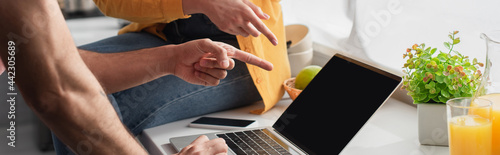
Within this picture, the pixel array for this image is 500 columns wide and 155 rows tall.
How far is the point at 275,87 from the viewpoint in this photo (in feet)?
4.68

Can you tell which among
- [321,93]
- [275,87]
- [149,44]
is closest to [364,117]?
[321,93]

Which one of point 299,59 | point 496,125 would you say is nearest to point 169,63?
point 299,59

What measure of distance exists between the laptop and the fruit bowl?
16 cm

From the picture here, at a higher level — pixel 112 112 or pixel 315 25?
pixel 112 112

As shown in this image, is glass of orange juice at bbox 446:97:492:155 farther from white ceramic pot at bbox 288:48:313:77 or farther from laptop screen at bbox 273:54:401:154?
white ceramic pot at bbox 288:48:313:77

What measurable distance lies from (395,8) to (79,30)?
1675 millimetres

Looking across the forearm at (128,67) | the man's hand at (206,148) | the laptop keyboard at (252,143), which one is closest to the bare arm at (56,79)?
the man's hand at (206,148)

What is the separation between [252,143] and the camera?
1.11 meters

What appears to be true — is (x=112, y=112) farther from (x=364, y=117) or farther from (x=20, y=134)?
(x=20, y=134)

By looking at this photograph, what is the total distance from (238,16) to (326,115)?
0.27 m

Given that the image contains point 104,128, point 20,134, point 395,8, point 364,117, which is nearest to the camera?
point 104,128

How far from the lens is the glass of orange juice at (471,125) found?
2.84 feet

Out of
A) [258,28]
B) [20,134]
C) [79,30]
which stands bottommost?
[20,134]

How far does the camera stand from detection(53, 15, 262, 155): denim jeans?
129 centimetres
